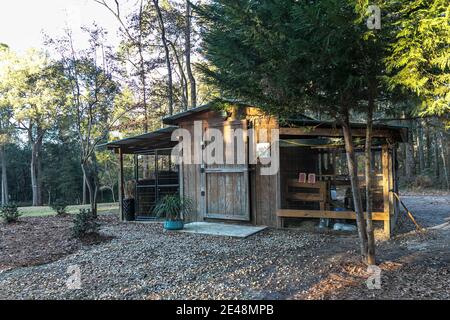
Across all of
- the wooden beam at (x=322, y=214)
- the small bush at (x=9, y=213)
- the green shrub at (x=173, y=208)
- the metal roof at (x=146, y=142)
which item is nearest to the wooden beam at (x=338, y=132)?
the wooden beam at (x=322, y=214)

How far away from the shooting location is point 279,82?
3.67 metres

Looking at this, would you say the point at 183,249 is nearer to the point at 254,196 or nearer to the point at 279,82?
the point at 254,196

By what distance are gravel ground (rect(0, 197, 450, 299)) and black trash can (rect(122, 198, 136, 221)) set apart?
3119mm

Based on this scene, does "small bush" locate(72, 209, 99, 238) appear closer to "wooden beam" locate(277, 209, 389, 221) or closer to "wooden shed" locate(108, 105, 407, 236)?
"wooden shed" locate(108, 105, 407, 236)

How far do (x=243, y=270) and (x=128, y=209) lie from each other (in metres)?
Result: 6.04

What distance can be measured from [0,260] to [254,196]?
16.4 feet

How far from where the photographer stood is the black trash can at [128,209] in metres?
9.49

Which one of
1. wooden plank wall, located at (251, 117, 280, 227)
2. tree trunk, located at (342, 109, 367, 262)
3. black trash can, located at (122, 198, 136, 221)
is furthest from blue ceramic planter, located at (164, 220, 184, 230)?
tree trunk, located at (342, 109, 367, 262)

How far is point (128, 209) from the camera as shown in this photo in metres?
9.49

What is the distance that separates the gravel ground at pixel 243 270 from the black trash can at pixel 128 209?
10.2 ft

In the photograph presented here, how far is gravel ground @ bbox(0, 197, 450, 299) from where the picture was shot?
11.6 feet

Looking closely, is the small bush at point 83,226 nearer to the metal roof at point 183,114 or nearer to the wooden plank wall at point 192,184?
the wooden plank wall at point 192,184

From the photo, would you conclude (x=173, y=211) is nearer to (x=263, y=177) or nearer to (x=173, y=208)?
(x=173, y=208)
